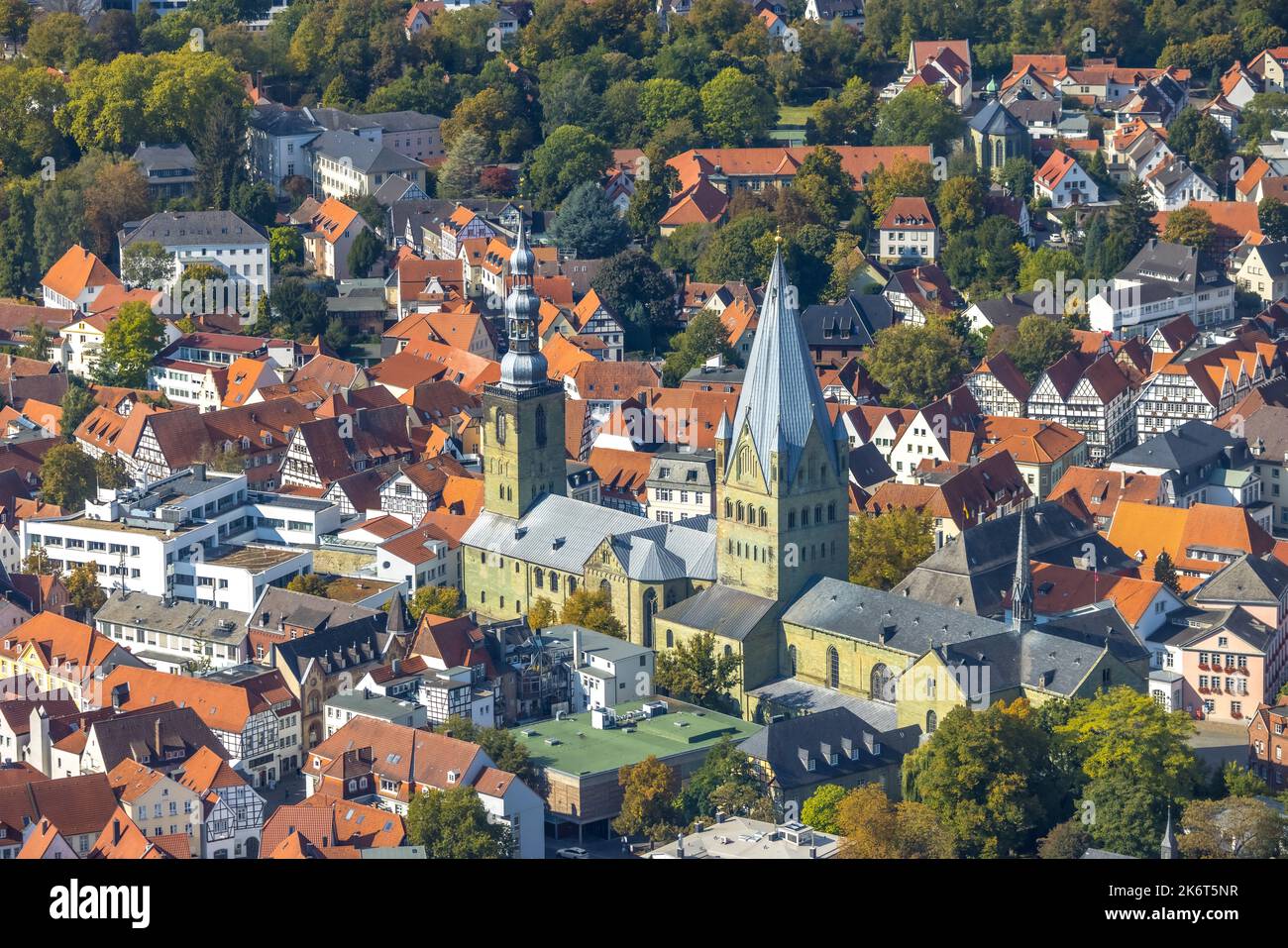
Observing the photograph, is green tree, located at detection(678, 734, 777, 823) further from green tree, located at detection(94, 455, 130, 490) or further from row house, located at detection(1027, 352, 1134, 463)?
row house, located at detection(1027, 352, 1134, 463)

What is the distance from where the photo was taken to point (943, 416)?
89.2m

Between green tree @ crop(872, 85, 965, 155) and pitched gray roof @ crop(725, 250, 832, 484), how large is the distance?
6320 centimetres

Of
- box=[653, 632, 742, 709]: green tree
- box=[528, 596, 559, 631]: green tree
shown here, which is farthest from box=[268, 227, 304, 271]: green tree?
box=[653, 632, 742, 709]: green tree

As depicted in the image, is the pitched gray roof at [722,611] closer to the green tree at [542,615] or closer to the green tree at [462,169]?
the green tree at [542,615]

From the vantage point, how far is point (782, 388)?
206 ft

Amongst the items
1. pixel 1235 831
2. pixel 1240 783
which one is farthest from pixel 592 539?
pixel 1235 831

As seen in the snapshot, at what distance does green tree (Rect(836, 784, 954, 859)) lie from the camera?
50781mm

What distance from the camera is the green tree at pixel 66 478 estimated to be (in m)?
84.1

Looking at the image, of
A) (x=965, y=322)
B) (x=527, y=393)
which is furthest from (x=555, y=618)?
(x=965, y=322)

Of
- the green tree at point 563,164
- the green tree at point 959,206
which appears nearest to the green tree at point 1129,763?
the green tree at point 959,206

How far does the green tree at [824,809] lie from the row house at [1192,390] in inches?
1640

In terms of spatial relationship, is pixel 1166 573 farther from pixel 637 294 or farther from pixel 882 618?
pixel 637 294

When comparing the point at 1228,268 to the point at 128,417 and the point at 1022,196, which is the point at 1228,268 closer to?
the point at 1022,196

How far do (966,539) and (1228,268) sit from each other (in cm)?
5060
